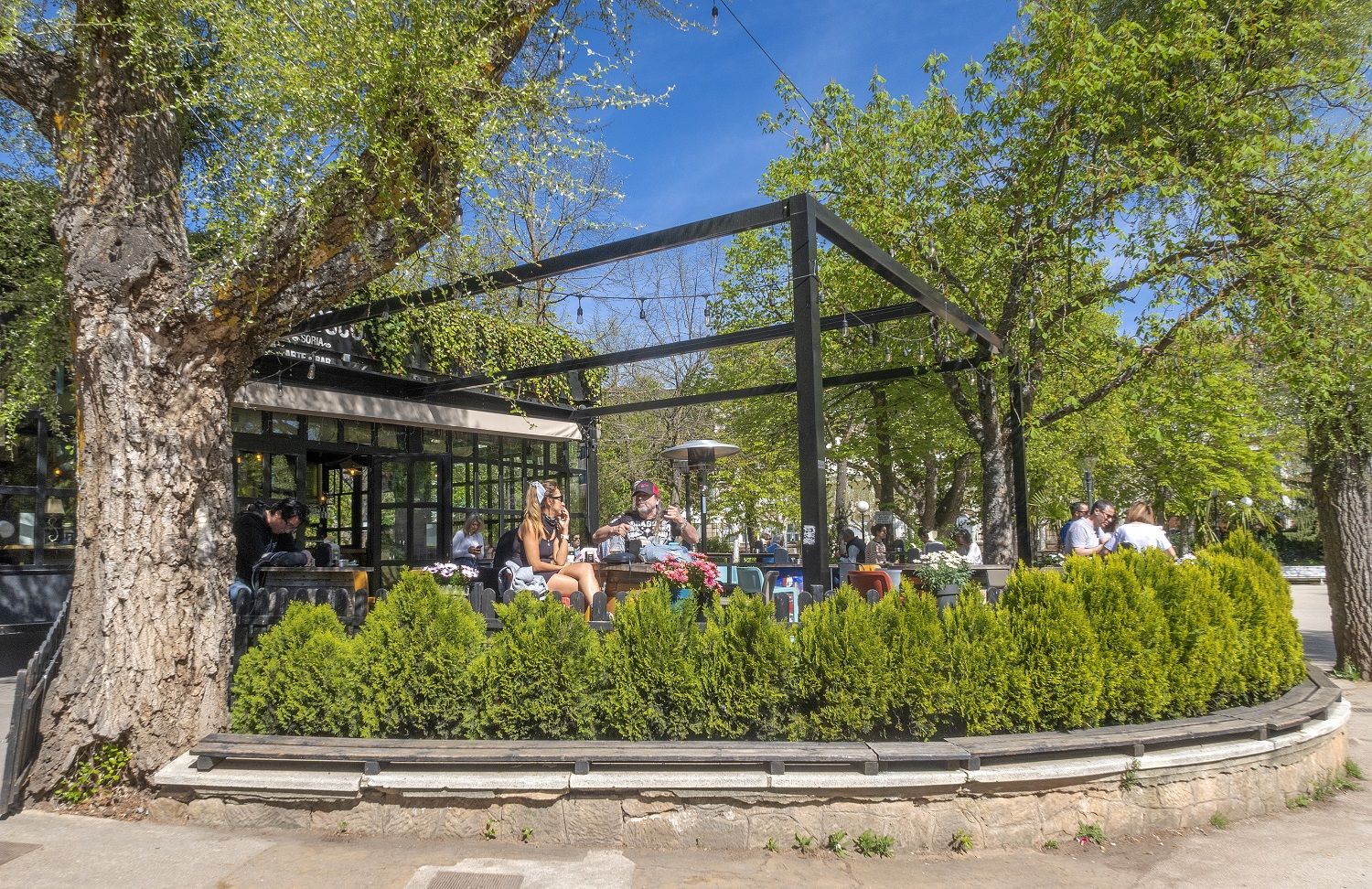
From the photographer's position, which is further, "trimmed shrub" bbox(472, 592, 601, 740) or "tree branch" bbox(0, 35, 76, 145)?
"tree branch" bbox(0, 35, 76, 145)

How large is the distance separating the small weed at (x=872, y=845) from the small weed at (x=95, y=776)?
367cm

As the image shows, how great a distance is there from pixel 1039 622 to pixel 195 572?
452 centimetres

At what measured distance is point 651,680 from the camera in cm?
438

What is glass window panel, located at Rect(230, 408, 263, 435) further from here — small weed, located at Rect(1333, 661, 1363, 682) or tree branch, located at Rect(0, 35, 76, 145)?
small weed, located at Rect(1333, 661, 1363, 682)

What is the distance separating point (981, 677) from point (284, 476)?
8.41 meters

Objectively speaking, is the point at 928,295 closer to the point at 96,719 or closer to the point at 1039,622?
the point at 1039,622

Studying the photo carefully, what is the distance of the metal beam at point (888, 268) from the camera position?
545cm

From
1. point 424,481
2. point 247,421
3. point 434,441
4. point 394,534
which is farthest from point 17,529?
point 434,441

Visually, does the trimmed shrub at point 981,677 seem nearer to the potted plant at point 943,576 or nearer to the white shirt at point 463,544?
the potted plant at point 943,576

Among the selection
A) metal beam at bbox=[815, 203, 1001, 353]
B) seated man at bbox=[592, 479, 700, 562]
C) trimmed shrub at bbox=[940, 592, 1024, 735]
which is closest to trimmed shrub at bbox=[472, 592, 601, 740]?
trimmed shrub at bbox=[940, 592, 1024, 735]

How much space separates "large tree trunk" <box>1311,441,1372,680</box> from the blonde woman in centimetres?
781

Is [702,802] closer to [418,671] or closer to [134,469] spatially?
[418,671]

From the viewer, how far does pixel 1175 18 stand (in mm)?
9430

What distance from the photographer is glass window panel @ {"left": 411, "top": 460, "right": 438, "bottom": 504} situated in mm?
11867
